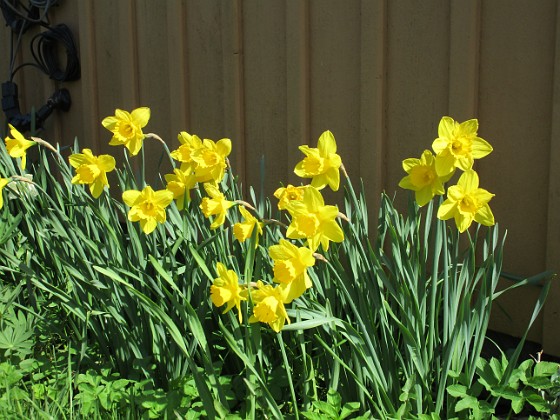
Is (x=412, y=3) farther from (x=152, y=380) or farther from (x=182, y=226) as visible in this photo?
(x=152, y=380)

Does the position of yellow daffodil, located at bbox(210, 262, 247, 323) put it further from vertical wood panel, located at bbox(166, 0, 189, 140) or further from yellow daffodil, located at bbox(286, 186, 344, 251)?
vertical wood panel, located at bbox(166, 0, 189, 140)

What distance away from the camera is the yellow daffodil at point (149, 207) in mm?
1753

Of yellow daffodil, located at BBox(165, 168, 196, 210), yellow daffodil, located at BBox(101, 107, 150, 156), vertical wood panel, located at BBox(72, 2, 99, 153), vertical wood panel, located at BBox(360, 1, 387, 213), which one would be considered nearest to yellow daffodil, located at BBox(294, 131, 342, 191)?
yellow daffodil, located at BBox(165, 168, 196, 210)

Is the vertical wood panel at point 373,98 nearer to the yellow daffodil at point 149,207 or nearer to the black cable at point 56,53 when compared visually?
the yellow daffodil at point 149,207

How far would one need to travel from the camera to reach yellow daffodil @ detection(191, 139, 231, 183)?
180cm

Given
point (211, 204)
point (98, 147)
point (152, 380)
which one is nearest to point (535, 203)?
point (211, 204)

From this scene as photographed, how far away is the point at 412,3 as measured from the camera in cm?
227

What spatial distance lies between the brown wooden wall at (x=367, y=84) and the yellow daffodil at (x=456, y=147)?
19.6 inches

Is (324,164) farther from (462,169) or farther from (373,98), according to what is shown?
(373,98)

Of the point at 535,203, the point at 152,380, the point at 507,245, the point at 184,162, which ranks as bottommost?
the point at 152,380

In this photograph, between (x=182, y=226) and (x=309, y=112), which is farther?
(x=309, y=112)

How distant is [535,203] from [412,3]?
30.3 inches

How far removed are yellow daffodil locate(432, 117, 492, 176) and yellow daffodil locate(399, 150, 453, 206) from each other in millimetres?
34

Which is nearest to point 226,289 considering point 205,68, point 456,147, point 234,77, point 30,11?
point 456,147
